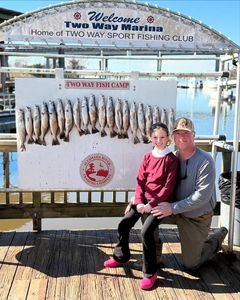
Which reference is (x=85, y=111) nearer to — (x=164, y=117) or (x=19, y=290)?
(x=164, y=117)

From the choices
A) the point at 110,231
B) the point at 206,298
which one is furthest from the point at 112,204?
the point at 206,298

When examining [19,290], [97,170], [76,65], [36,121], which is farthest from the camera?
[76,65]

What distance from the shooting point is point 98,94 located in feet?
10.5

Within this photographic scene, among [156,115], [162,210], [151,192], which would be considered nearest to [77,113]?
[156,115]

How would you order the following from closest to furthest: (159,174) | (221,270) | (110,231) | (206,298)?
(206,298)
(159,174)
(221,270)
(110,231)

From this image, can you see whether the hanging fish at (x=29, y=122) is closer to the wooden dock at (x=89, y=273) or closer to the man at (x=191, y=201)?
the wooden dock at (x=89, y=273)

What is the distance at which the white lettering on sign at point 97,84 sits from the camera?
3.19 meters

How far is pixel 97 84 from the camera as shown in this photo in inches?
126

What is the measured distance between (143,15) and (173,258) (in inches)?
81.0

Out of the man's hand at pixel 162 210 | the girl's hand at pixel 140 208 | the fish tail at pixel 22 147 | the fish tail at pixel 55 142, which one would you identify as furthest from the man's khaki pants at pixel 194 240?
the fish tail at pixel 22 147

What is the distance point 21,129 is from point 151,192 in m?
1.25

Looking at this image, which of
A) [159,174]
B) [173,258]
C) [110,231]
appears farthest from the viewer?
[110,231]

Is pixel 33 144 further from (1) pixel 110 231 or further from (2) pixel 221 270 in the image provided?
(2) pixel 221 270

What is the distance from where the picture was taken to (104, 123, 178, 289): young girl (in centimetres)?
275
